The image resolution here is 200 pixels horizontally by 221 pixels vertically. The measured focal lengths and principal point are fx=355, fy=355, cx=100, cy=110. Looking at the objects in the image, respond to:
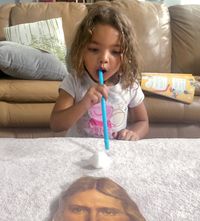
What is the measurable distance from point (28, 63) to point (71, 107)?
3.73ft

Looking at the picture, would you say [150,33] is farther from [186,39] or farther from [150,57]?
[186,39]

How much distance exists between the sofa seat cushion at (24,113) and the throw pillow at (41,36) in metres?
0.47

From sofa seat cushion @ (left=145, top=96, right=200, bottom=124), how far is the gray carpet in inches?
49.6

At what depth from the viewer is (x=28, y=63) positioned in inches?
78.5

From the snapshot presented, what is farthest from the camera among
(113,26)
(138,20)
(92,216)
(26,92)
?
(138,20)

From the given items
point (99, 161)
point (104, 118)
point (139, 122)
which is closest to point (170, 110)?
point (139, 122)

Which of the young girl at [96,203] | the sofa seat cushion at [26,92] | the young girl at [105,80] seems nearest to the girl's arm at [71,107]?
the young girl at [105,80]

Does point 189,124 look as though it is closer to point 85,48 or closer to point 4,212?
point 85,48

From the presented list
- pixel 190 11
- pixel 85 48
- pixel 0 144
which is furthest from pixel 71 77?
pixel 190 11

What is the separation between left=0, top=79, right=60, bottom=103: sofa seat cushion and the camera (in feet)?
6.48

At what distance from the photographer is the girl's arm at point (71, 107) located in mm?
801

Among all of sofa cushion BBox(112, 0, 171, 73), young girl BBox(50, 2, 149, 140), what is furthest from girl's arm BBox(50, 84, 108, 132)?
sofa cushion BBox(112, 0, 171, 73)

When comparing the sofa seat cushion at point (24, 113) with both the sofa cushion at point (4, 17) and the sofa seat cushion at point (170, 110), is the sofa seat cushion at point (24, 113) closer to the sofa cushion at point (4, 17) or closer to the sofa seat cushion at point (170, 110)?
the sofa seat cushion at point (170, 110)

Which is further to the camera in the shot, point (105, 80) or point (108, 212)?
point (105, 80)
